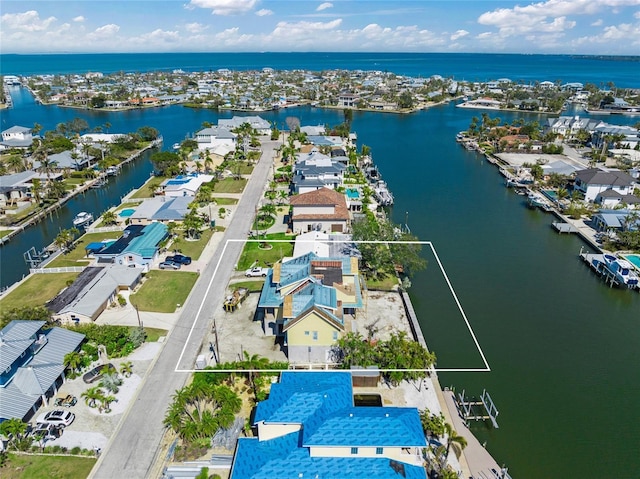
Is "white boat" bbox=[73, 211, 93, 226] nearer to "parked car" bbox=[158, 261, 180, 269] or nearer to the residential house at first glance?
"parked car" bbox=[158, 261, 180, 269]

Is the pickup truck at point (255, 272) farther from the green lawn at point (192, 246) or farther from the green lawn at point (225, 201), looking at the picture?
the green lawn at point (225, 201)

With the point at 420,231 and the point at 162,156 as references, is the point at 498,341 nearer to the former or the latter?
the point at 420,231

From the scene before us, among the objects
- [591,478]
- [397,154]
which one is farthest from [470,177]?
[591,478]

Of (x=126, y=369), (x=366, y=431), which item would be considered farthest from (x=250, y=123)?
(x=366, y=431)

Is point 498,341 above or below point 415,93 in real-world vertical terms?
below

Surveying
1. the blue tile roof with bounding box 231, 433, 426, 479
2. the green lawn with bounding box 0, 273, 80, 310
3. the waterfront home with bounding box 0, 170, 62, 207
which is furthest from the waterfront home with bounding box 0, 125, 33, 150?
the blue tile roof with bounding box 231, 433, 426, 479
